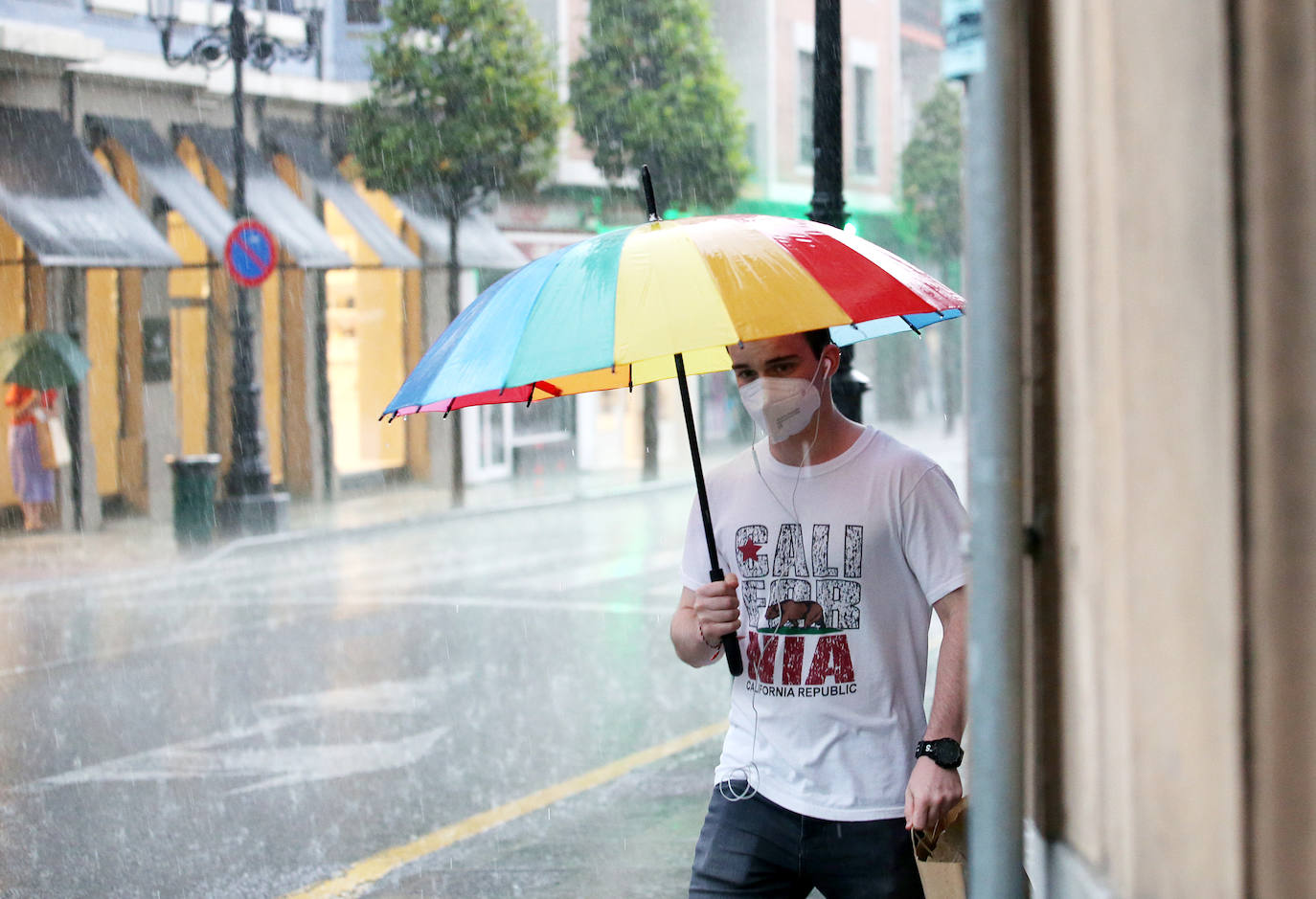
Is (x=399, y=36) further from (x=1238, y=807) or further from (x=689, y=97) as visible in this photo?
(x=1238, y=807)

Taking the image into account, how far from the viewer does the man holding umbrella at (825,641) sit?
293 centimetres

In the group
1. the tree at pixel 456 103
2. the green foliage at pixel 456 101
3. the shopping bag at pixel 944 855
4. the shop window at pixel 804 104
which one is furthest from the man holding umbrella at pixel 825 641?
the shop window at pixel 804 104

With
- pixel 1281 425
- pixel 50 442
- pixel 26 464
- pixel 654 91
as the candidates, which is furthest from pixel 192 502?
pixel 1281 425

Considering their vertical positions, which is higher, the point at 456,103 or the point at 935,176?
the point at 935,176

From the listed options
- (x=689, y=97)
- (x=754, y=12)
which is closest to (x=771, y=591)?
(x=689, y=97)

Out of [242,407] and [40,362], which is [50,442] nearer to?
[40,362]

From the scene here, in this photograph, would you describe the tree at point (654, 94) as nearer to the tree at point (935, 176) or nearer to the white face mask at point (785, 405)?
the tree at point (935, 176)

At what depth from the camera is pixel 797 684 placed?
9.89 feet

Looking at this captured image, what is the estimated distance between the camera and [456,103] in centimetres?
2022

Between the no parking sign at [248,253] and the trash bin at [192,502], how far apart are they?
2.01 m

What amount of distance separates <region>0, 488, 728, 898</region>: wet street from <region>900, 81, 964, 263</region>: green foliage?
876 inches

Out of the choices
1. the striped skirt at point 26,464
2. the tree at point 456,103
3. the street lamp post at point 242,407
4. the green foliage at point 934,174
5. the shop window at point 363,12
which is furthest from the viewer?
the green foliage at point 934,174

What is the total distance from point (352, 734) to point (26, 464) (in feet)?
33.5

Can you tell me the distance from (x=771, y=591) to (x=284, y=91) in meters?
19.0
